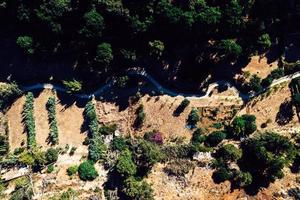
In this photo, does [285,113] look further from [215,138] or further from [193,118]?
[193,118]

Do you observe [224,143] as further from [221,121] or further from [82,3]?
[82,3]

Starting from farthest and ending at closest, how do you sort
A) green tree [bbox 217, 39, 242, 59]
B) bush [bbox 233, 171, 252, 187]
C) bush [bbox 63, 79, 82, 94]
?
1. bush [bbox 63, 79, 82, 94]
2. bush [bbox 233, 171, 252, 187]
3. green tree [bbox 217, 39, 242, 59]

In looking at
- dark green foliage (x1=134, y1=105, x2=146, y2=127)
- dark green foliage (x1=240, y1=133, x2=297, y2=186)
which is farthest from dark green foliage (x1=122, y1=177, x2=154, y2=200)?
dark green foliage (x1=240, y1=133, x2=297, y2=186)

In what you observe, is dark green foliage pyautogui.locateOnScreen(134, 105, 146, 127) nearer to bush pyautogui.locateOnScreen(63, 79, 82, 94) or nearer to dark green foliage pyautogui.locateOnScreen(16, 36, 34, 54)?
bush pyautogui.locateOnScreen(63, 79, 82, 94)

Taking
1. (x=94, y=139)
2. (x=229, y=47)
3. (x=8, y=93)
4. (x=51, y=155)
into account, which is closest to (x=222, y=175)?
(x=229, y=47)

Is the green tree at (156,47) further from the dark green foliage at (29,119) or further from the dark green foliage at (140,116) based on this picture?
the dark green foliage at (29,119)

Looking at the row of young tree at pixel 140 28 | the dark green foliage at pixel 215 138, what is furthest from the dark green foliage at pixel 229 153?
the row of young tree at pixel 140 28
